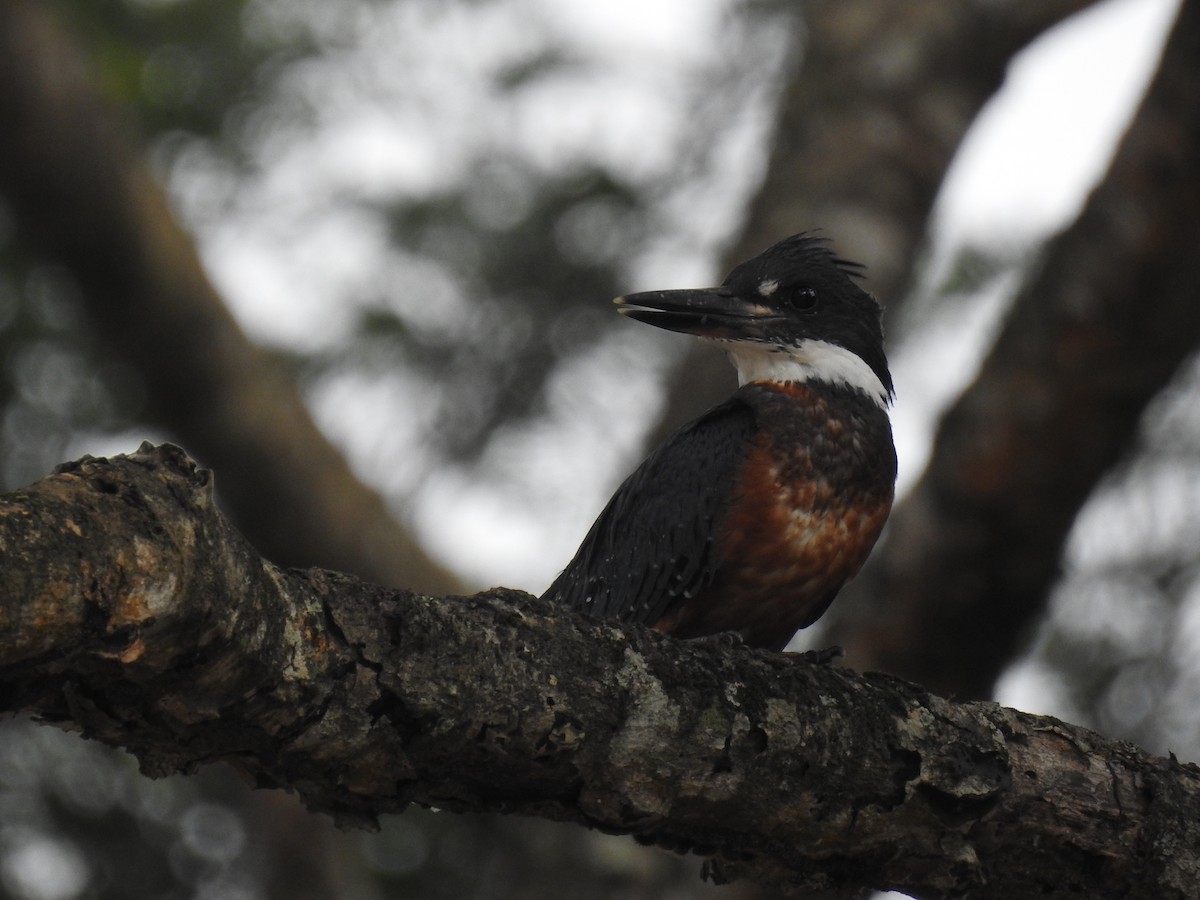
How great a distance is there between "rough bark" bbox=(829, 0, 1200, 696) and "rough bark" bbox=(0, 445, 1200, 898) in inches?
98.9

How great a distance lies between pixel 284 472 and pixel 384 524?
547 mm

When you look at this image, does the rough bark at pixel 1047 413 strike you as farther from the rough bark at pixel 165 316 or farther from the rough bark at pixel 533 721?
the rough bark at pixel 533 721

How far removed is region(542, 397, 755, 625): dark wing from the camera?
158 inches

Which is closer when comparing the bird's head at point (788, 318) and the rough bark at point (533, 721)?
the rough bark at point (533, 721)

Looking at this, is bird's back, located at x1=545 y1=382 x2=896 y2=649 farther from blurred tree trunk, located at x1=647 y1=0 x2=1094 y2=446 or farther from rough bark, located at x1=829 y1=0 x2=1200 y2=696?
blurred tree trunk, located at x1=647 y1=0 x2=1094 y2=446

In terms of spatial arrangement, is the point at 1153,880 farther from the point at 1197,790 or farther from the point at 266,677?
the point at 266,677

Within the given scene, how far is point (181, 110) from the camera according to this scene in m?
6.86

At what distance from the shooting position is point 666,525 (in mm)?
4102

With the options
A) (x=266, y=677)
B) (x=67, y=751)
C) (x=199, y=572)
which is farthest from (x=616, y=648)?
(x=67, y=751)

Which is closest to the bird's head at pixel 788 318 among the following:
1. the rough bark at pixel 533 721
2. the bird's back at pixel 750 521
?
the bird's back at pixel 750 521

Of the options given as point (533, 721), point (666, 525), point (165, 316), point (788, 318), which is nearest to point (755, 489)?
point (666, 525)

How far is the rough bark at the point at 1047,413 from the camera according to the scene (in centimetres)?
518

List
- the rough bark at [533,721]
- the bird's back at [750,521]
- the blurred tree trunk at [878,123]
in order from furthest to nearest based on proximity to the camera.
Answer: the blurred tree trunk at [878,123], the bird's back at [750,521], the rough bark at [533,721]

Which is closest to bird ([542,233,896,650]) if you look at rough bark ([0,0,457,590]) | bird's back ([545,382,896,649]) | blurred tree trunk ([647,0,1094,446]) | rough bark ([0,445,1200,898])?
bird's back ([545,382,896,649])
